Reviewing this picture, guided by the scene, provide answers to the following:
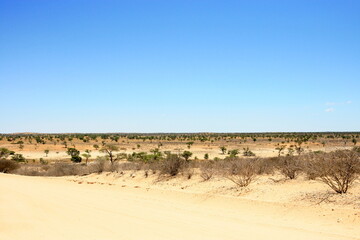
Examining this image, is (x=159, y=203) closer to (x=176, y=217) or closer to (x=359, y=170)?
(x=176, y=217)

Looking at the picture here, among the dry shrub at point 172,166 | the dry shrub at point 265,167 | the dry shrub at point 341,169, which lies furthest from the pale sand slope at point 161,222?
the dry shrub at point 172,166

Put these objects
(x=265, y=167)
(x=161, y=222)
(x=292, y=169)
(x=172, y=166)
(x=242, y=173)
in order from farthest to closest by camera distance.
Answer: (x=172, y=166)
(x=265, y=167)
(x=292, y=169)
(x=242, y=173)
(x=161, y=222)

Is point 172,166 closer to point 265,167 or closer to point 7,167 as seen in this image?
point 265,167

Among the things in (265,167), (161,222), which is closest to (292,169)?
(265,167)

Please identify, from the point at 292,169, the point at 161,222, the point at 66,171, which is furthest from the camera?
the point at 66,171

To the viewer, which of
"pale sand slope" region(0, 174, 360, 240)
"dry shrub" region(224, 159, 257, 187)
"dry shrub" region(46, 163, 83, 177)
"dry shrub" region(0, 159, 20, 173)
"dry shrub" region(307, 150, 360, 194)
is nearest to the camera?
"pale sand slope" region(0, 174, 360, 240)

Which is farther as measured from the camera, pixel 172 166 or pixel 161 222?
pixel 172 166

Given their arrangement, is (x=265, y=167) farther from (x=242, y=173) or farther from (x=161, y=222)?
(x=161, y=222)

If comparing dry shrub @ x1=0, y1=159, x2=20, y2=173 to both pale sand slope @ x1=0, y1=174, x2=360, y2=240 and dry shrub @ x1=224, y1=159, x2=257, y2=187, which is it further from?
dry shrub @ x1=224, y1=159, x2=257, y2=187

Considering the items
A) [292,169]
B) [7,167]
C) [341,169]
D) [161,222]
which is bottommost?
[7,167]

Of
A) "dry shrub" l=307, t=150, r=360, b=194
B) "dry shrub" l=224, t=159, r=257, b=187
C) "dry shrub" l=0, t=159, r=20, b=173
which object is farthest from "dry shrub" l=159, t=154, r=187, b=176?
"dry shrub" l=0, t=159, r=20, b=173

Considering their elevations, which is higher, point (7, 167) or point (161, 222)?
point (161, 222)

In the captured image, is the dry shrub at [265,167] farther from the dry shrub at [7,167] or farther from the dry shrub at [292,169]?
the dry shrub at [7,167]

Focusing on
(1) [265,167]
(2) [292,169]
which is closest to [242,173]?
(2) [292,169]
